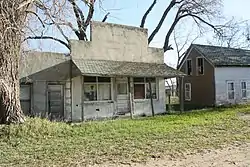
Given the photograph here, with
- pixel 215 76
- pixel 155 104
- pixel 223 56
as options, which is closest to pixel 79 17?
pixel 155 104

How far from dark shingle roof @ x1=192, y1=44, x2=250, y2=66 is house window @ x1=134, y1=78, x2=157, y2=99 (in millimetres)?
7722

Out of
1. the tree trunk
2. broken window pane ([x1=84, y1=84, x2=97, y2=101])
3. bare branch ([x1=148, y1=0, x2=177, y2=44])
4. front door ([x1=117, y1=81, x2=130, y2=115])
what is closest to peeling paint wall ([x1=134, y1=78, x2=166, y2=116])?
front door ([x1=117, y1=81, x2=130, y2=115])

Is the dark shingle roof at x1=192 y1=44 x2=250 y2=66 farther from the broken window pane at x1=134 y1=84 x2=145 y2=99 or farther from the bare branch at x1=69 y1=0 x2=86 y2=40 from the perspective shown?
the bare branch at x1=69 y1=0 x2=86 y2=40

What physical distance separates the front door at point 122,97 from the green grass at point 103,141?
6428mm

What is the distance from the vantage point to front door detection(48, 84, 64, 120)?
61.6ft

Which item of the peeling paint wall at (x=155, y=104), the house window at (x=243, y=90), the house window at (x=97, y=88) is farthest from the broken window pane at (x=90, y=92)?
the house window at (x=243, y=90)

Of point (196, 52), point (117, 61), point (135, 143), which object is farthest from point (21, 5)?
point (196, 52)

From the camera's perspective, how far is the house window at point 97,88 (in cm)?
1977

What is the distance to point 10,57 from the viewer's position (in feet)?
40.4

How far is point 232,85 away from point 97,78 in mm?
14296

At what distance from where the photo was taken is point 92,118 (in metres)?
19.4

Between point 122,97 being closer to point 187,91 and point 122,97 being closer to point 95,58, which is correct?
point 95,58

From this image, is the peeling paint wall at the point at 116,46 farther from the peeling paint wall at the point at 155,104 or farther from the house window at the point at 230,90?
the house window at the point at 230,90

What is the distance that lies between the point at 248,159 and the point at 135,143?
3.63 meters
